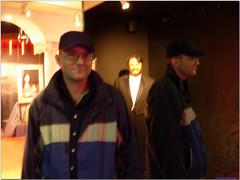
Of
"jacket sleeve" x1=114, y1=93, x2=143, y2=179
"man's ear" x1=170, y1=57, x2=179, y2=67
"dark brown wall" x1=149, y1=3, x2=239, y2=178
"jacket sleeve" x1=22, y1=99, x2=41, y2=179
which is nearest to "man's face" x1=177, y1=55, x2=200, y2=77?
"man's ear" x1=170, y1=57, x2=179, y2=67

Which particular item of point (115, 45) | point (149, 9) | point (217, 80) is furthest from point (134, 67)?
point (217, 80)

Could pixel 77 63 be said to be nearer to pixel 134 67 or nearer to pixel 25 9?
pixel 25 9

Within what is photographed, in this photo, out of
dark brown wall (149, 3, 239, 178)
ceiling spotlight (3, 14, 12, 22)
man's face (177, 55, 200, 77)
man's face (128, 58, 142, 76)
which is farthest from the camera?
man's face (128, 58, 142, 76)

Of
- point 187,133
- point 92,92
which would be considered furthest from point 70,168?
point 187,133

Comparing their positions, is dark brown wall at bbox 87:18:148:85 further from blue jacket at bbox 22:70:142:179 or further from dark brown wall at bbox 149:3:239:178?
blue jacket at bbox 22:70:142:179

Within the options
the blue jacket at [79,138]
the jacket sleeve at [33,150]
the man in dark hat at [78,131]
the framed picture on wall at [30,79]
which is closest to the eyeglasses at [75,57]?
the man in dark hat at [78,131]

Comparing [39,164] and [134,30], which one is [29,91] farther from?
[134,30]

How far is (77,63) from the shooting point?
4.32 ft

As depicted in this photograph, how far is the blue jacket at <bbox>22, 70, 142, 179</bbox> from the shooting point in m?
1.30

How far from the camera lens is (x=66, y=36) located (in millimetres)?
1355

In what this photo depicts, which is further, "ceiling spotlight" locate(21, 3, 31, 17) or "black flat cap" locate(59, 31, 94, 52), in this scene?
"ceiling spotlight" locate(21, 3, 31, 17)

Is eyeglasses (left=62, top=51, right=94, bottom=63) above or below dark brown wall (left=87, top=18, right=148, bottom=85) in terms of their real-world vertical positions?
below

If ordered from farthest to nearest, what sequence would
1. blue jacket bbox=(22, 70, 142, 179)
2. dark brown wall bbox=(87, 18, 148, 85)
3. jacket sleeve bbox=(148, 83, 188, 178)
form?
dark brown wall bbox=(87, 18, 148, 85) → jacket sleeve bbox=(148, 83, 188, 178) → blue jacket bbox=(22, 70, 142, 179)

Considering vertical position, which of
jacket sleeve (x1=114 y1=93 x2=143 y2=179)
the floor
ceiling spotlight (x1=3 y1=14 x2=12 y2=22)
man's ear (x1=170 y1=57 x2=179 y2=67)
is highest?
ceiling spotlight (x1=3 y1=14 x2=12 y2=22)
